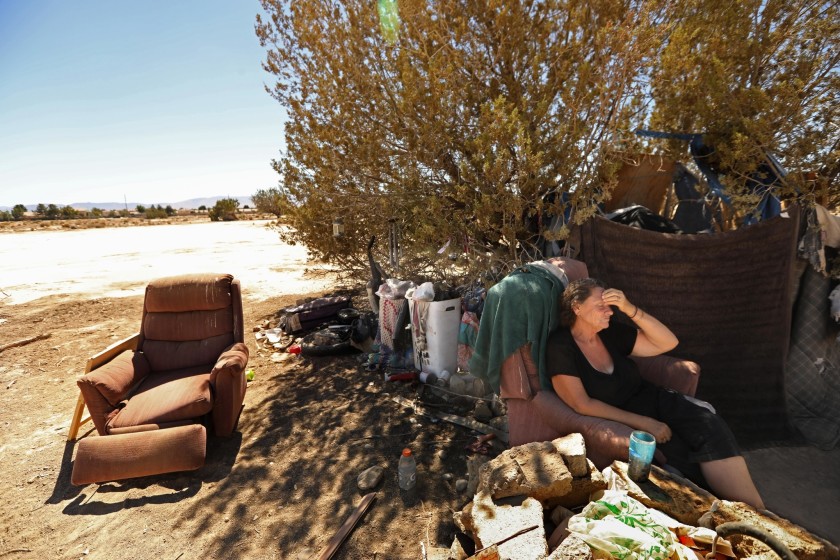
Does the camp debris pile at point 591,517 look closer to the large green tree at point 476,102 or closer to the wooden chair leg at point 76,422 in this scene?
the large green tree at point 476,102

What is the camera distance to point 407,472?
2889 millimetres

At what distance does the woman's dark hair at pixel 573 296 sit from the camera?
8.17ft

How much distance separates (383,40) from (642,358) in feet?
13.8

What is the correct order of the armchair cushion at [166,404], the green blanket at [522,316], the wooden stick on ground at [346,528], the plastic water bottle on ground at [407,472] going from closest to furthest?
the wooden stick on ground at [346,528]
the green blanket at [522,316]
the plastic water bottle on ground at [407,472]
the armchair cushion at [166,404]

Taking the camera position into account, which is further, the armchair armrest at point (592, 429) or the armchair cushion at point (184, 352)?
the armchair cushion at point (184, 352)

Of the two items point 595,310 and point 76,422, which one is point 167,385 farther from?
point 595,310

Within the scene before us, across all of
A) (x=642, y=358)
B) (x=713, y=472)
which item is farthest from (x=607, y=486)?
(x=642, y=358)

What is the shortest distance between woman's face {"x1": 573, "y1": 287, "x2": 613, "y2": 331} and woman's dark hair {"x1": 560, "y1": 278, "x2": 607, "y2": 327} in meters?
0.03

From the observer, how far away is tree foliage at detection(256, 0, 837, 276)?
11.8 feet

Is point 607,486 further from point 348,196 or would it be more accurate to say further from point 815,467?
point 348,196

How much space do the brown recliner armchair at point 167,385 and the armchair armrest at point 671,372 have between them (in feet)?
11.0

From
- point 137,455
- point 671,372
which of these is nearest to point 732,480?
point 671,372

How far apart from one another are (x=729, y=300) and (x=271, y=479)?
13.1 feet

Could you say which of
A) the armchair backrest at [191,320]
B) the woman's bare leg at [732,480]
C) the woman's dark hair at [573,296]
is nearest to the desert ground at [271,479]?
the armchair backrest at [191,320]
